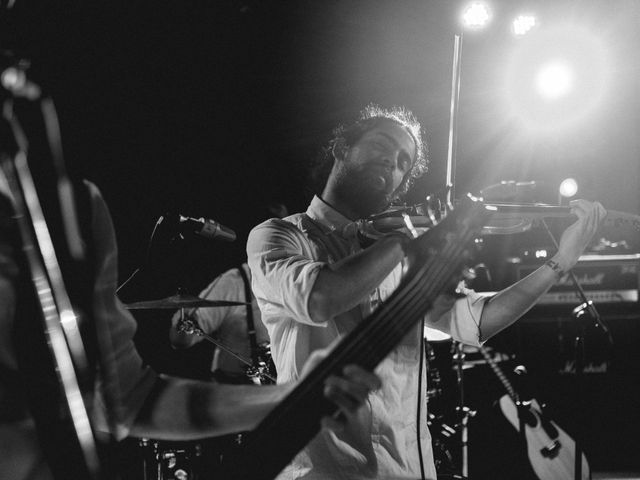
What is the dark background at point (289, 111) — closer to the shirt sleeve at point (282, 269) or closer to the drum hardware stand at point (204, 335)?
the drum hardware stand at point (204, 335)

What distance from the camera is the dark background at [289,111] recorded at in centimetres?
426

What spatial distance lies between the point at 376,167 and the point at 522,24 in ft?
10.6

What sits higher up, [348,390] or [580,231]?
[348,390]

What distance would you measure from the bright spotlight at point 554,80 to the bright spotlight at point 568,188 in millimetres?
1069

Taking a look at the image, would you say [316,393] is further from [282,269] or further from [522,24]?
[522,24]

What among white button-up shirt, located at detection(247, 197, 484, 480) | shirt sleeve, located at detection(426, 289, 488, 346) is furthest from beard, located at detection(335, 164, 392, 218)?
shirt sleeve, located at detection(426, 289, 488, 346)

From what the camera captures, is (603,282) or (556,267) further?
(603,282)

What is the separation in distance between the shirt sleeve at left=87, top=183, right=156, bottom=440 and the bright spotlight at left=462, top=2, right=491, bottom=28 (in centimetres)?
401

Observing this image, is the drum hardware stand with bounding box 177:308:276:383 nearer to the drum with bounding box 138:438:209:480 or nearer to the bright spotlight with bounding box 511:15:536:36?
the drum with bounding box 138:438:209:480

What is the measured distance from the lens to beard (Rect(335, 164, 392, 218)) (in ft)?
7.03

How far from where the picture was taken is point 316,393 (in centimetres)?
95

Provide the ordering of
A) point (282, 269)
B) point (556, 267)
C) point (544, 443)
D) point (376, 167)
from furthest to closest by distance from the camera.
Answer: point (544, 443)
point (376, 167)
point (556, 267)
point (282, 269)

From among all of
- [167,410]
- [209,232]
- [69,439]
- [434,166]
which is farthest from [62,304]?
[434,166]

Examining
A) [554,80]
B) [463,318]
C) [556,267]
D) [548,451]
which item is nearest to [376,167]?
[463,318]
